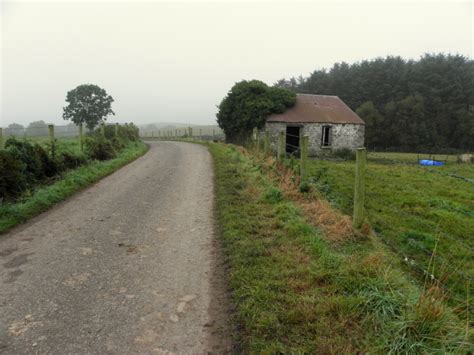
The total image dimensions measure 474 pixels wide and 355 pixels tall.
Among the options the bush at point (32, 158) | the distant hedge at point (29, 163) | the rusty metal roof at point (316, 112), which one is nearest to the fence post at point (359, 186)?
the distant hedge at point (29, 163)

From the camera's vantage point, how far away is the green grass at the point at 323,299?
273 cm

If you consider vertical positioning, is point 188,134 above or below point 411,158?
above

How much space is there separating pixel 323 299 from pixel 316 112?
82.6ft

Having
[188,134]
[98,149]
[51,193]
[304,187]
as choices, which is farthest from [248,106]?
[51,193]

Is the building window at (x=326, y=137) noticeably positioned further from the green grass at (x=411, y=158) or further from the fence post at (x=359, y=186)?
the fence post at (x=359, y=186)

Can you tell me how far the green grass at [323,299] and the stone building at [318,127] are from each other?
66.4 feet

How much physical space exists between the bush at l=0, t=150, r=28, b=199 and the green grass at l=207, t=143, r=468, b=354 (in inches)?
201

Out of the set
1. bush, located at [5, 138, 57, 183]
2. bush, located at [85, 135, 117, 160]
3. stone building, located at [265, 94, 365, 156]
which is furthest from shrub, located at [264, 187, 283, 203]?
stone building, located at [265, 94, 365, 156]

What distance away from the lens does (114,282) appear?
13.1 feet

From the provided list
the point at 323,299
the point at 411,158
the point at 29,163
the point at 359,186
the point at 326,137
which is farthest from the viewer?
the point at 411,158

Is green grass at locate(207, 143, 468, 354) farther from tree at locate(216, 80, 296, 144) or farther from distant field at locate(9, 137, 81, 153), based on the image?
tree at locate(216, 80, 296, 144)

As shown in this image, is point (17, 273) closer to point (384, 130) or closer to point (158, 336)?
point (158, 336)

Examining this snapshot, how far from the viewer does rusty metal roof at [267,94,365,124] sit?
1001 inches

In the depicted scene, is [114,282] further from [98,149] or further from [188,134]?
[188,134]
